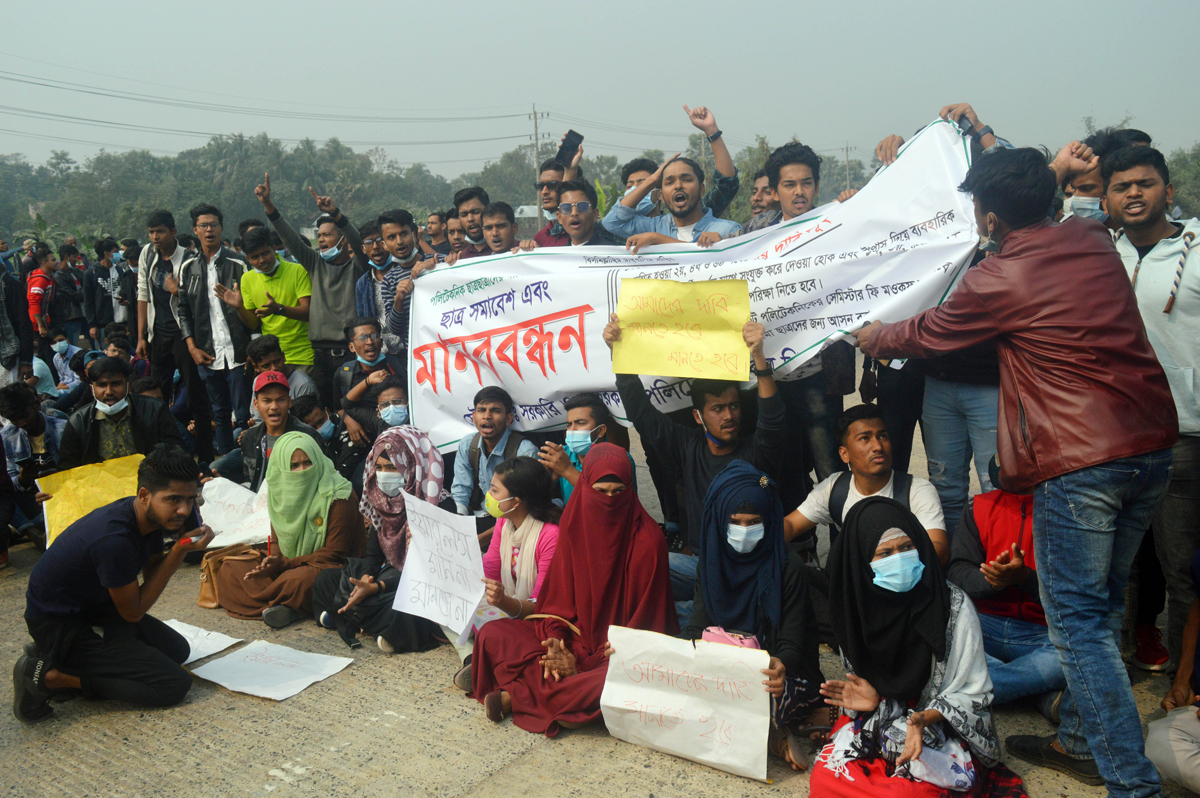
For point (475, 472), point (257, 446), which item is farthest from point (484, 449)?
point (257, 446)

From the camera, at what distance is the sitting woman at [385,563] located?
4371 mm

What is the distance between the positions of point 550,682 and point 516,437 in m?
1.67

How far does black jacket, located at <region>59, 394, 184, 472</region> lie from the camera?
18.8 feet

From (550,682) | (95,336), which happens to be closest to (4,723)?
(550,682)

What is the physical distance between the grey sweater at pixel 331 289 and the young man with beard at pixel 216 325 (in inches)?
26.4

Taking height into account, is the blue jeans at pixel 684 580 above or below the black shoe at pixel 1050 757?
above

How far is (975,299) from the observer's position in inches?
113

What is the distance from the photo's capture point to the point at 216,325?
6.95 metres

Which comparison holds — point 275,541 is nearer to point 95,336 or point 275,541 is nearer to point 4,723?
point 4,723

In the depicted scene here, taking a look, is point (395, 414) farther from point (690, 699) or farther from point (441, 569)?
point (690, 699)

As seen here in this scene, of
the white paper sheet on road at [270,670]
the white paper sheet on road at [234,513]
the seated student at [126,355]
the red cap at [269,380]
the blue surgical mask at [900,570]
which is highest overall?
the seated student at [126,355]

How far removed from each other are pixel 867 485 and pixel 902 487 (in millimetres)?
145

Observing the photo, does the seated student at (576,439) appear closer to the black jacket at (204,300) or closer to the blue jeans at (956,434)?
the blue jeans at (956,434)

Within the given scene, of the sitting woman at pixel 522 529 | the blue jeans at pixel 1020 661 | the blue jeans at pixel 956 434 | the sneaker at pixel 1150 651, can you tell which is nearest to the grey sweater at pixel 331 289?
the sitting woman at pixel 522 529
